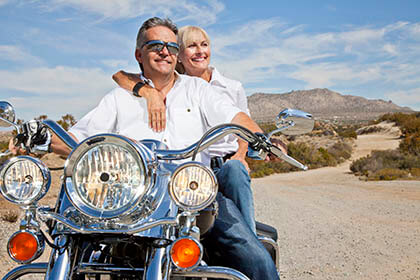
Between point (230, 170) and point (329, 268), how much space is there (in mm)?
3387

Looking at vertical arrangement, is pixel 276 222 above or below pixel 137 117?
below

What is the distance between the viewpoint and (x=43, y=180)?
5.79 ft

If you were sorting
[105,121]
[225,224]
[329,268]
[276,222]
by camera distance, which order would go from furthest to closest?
[276,222], [329,268], [105,121], [225,224]

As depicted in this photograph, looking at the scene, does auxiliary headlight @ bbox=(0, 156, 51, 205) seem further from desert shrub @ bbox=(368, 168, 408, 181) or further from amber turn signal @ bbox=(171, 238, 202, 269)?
desert shrub @ bbox=(368, 168, 408, 181)

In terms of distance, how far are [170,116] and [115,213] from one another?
1639mm

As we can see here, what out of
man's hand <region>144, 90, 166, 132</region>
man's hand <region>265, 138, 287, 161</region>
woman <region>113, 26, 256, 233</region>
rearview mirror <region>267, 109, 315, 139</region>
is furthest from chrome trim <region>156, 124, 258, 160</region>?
man's hand <region>144, 90, 166, 132</region>

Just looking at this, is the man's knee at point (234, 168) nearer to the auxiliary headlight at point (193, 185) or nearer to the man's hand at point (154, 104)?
the man's hand at point (154, 104)

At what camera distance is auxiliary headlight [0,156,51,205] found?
1.75 m

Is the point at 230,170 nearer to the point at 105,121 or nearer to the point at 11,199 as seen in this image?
the point at 105,121

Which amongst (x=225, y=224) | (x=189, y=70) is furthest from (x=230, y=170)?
(x=189, y=70)

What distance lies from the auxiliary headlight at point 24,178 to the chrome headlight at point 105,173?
22 cm

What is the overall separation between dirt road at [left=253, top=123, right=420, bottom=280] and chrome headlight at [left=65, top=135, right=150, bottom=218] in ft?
13.3

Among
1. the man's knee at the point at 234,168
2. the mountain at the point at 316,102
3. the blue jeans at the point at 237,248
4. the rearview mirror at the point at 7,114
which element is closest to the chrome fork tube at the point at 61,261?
the rearview mirror at the point at 7,114

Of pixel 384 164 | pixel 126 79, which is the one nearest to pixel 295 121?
pixel 126 79
